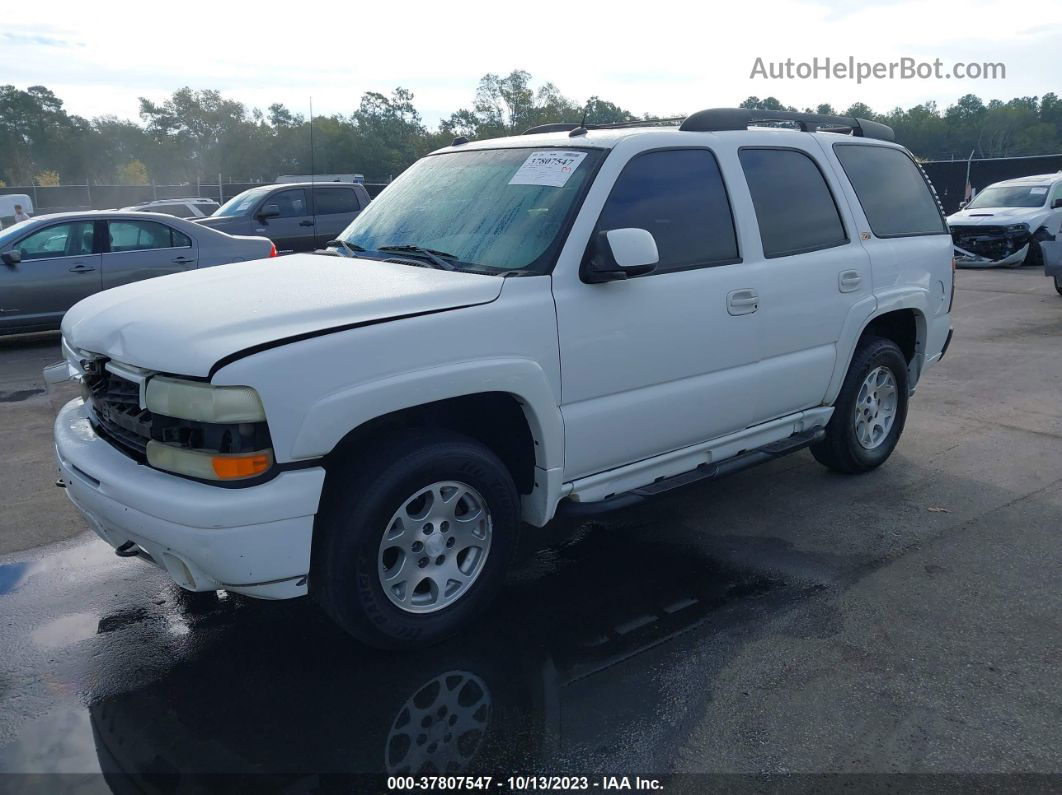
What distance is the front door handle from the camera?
4355 mm

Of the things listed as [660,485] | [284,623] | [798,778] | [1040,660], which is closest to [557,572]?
[660,485]

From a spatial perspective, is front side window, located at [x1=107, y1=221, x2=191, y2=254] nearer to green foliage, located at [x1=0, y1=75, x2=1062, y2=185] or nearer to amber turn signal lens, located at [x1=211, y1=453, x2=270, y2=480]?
amber turn signal lens, located at [x1=211, y1=453, x2=270, y2=480]

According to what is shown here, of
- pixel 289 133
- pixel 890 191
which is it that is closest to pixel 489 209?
pixel 890 191

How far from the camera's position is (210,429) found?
3.06 metres

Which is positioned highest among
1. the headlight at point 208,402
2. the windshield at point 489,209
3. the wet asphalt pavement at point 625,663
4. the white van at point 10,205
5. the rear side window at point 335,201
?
the white van at point 10,205

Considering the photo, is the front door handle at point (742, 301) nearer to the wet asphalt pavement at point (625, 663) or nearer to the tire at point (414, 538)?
the wet asphalt pavement at point (625, 663)

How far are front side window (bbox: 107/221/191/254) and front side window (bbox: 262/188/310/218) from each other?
4380 mm

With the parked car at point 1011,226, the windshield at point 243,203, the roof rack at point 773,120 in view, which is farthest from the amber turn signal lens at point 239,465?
the parked car at point 1011,226

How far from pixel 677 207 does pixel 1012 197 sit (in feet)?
52.8

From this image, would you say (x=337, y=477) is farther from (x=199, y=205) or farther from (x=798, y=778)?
(x=199, y=205)

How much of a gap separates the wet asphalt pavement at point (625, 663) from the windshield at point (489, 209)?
156cm

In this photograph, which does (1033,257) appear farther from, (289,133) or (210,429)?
(289,133)

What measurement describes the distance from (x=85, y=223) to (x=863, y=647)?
9.94 m

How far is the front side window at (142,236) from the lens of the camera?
10.7 meters
